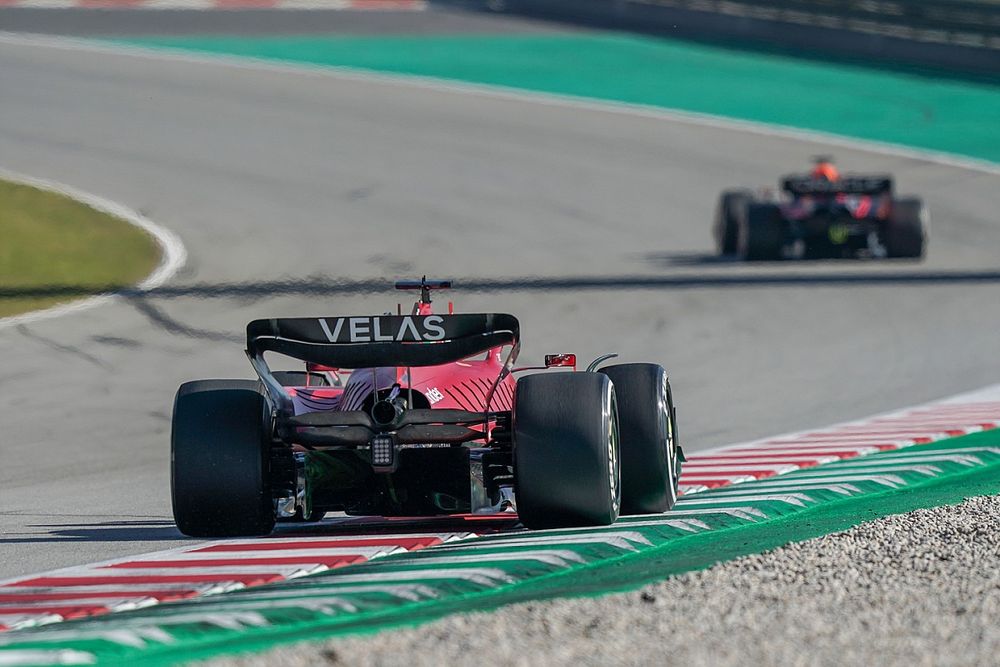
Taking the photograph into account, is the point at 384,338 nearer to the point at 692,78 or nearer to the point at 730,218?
the point at 730,218

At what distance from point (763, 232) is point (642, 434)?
47.1ft

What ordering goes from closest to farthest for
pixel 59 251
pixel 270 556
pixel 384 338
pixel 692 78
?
pixel 270 556, pixel 384 338, pixel 59 251, pixel 692 78

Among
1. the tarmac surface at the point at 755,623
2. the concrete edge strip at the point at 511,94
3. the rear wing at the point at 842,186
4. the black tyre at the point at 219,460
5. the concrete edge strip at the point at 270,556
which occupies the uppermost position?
the concrete edge strip at the point at 511,94

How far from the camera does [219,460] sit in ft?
26.3

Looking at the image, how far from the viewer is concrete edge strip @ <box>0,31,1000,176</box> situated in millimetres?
31625

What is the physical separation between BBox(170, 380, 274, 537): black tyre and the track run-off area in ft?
0.70

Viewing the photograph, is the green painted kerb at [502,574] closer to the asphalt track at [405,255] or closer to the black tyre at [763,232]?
the asphalt track at [405,255]

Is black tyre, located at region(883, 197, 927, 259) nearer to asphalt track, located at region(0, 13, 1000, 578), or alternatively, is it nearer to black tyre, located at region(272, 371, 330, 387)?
asphalt track, located at region(0, 13, 1000, 578)

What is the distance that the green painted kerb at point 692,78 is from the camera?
110ft

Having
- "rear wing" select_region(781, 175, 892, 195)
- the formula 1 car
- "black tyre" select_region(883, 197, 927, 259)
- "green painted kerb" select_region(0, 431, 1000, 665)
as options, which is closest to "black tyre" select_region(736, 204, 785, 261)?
"rear wing" select_region(781, 175, 892, 195)

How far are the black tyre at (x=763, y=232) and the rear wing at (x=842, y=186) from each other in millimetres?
430

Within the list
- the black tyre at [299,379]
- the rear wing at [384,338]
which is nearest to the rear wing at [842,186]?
the black tyre at [299,379]

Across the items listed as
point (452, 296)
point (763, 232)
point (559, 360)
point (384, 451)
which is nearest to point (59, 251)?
point (452, 296)

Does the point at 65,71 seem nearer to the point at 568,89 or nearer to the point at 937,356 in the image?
the point at 568,89
